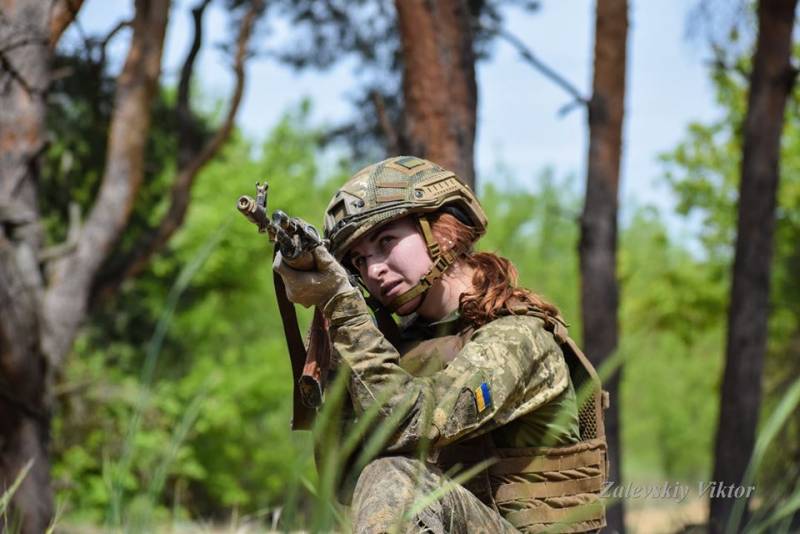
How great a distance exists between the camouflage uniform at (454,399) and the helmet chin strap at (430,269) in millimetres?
200

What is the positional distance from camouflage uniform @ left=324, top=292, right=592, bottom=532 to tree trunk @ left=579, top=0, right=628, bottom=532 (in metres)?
4.93

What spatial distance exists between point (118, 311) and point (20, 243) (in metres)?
12.5

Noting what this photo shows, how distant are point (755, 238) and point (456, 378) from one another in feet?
18.9

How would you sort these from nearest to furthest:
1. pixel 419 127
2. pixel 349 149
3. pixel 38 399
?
pixel 419 127, pixel 38 399, pixel 349 149

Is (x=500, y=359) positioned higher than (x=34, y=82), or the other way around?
(x=34, y=82)

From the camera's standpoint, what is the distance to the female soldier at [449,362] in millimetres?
2969

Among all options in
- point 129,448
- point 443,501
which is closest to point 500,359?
point 443,501

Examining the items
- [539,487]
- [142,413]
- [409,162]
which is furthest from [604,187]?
[142,413]

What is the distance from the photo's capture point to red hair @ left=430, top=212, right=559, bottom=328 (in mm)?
3316

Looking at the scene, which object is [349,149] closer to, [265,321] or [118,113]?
[118,113]

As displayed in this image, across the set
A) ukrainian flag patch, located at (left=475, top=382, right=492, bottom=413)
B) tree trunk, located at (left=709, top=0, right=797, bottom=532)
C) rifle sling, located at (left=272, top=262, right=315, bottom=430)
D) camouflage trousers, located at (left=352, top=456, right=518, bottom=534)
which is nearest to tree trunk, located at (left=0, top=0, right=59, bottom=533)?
rifle sling, located at (left=272, top=262, right=315, bottom=430)

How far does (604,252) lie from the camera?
8195mm

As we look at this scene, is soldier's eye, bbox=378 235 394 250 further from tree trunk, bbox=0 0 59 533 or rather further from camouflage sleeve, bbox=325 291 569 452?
tree trunk, bbox=0 0 59 533

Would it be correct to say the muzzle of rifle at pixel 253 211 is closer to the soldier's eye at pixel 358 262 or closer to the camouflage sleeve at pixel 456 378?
the camouflage sleeve at pixel 456 378
